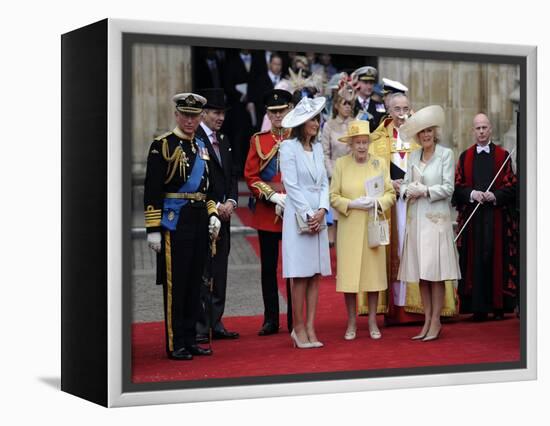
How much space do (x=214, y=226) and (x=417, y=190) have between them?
64.8 inches

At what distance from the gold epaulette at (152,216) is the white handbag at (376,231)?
1.69 meters

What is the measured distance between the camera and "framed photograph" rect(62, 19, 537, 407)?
10.6 m

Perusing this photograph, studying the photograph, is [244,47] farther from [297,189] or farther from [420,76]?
[420,76]

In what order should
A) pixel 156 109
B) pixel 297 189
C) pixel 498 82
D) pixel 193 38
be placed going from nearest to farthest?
pixel 193 38 < pixel 297 189 < pixel 498 82 < pixel 156 109

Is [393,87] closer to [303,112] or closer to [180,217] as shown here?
[303,112]

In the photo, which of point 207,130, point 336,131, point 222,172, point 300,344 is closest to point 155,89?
A: point 336,131

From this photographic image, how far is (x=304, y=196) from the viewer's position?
1148cm

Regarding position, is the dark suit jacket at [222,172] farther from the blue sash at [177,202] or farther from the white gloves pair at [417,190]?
the white gloves pair at [417,190]

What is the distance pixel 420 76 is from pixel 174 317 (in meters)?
2.89

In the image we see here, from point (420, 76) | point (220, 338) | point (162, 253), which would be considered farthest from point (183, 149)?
point (420, 76)

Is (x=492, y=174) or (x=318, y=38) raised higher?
(x=318, y=38)

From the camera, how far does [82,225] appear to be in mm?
10875

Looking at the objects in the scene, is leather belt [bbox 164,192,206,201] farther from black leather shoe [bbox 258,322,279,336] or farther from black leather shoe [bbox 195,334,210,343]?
black leather shoe [bbox 258,322,279,336]

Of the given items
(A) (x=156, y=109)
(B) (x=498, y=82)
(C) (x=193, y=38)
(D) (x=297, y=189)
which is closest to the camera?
(C) (x=193, y=38)
